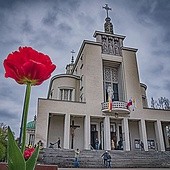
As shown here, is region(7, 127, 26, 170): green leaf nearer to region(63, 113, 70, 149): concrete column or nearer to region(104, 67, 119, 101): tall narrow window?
region(63, 113, 70, 149): concrete column

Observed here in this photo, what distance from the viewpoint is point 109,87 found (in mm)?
23531

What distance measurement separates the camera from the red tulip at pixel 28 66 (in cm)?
99

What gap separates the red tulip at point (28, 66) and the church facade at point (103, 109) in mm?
18259

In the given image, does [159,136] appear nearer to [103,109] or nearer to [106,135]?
[106,135]

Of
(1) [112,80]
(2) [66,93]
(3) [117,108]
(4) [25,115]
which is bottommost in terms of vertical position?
(4) [25,115]

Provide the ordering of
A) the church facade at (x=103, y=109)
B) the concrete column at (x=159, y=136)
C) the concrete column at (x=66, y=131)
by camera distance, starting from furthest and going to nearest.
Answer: the concrete column at (x=159, y=136), the church facade at (x=103, y=109), the concrete column at (x=66, y=131)

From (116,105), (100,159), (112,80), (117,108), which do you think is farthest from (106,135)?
(112,80)

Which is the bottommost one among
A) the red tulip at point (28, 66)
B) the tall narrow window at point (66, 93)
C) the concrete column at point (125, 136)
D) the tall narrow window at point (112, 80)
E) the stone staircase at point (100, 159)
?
the stone staircase at point (100, 159)

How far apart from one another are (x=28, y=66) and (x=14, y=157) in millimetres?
446

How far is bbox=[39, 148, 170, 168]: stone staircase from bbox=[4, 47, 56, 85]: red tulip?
14643mm

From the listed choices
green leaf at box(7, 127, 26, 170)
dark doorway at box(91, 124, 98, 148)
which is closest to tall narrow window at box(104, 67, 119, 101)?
dark doorway at box(91, 124, 98, 148)

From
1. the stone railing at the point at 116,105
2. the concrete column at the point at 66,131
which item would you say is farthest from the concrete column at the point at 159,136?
the concrete column at the point at 66,131

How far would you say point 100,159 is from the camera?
1641 centimetres

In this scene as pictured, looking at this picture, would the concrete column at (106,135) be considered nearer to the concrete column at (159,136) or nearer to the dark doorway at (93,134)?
the dark doorway at (93,134)
